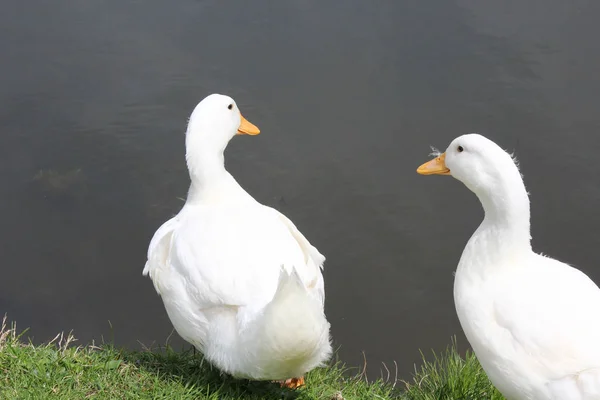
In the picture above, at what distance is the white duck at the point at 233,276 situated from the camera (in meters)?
3.25

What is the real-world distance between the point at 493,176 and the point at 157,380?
1.92m

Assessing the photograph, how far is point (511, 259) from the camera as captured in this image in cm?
350

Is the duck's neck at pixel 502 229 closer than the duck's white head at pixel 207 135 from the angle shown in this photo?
Yes

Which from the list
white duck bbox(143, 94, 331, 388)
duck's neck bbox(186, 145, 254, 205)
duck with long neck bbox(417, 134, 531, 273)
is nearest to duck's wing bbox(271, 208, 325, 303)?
white duck bbox(143, 94, 331, 388)

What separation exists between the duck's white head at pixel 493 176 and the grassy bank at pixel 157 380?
3.31ft

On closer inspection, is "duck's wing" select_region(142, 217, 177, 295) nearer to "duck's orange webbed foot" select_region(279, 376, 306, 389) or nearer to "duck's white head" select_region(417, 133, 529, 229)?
"duck's orange webbed foot" select_region(279, 376, 306, 389)

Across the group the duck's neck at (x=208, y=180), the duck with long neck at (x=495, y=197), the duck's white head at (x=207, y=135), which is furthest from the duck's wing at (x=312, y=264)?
the duck with long neck at (x=495, y=197)

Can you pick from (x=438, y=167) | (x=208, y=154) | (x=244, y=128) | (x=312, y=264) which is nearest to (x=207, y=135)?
(x=208, y=154)

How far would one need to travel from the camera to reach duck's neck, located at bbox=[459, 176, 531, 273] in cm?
340

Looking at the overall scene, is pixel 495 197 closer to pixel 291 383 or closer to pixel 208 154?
pixel 291 383

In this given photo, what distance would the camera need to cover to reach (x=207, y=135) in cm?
430

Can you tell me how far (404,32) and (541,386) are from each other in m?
5.32

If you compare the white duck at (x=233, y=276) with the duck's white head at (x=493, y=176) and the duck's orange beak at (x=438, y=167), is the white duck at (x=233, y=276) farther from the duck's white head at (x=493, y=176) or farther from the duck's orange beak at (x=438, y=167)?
the duck's white head at (x=493, y=176)

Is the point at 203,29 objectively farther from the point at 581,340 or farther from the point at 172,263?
the point at 581,340
